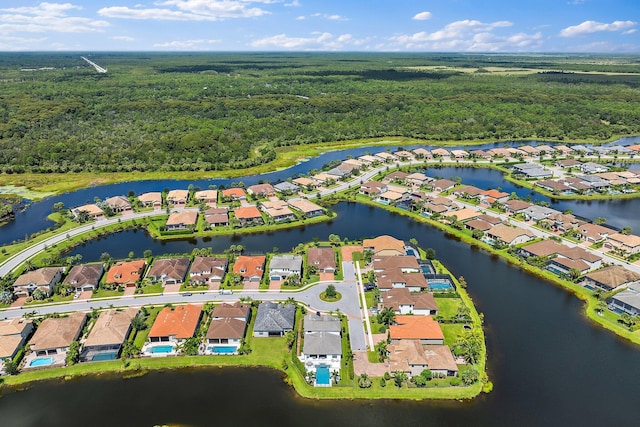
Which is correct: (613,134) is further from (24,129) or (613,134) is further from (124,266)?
(24,129)

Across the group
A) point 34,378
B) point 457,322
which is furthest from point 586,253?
point 34,378

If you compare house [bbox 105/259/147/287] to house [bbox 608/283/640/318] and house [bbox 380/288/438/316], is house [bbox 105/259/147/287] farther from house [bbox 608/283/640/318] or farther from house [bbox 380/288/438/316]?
house [bbox 608/283/640/318]

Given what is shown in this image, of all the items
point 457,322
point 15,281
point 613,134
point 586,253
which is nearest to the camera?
point 457,322

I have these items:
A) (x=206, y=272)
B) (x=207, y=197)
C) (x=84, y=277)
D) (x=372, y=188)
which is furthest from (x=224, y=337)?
(x=372, y=188)

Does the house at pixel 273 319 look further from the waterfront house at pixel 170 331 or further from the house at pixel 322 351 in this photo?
the waterfront house at pixel 170 331

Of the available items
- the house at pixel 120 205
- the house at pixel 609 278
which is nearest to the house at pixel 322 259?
the house at pixel 609 278

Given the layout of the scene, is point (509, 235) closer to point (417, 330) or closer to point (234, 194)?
point (417, 330)

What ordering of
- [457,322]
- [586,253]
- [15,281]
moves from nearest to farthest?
[457,322] → [15,281] → [586,253]
